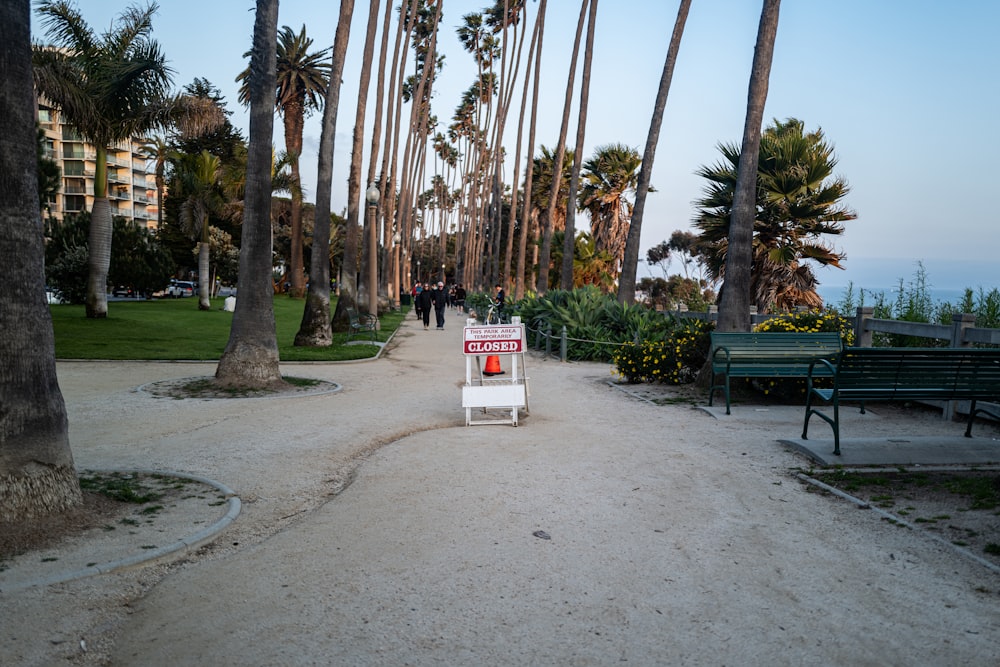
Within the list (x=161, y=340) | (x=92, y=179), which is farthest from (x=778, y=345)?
(x=92, y=179)

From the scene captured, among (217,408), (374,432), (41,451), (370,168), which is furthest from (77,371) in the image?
(370,168)

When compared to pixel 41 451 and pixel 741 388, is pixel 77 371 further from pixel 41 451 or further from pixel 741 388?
pixel 741 388

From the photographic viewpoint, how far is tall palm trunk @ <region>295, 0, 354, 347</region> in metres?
19.5

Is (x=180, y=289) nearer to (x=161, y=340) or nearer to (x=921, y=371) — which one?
(x=161, y=340)

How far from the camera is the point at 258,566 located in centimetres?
458

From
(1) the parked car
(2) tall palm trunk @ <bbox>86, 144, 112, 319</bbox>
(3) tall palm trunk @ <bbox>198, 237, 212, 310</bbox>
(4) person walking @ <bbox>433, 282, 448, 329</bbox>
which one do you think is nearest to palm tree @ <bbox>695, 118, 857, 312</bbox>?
(4) person walking @ <bbox>433, 282, 448, 329</bbox>

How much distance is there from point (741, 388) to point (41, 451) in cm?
933

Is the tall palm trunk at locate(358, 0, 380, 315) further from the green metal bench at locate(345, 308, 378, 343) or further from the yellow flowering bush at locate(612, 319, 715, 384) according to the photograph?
the yellow flowering bush at locate(612, 319, 715, 384)

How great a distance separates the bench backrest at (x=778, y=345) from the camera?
1075cm

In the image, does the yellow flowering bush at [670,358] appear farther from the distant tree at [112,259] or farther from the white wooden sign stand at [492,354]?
the distant tree at [112,259]

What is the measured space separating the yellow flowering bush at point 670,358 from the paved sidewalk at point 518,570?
460 cm

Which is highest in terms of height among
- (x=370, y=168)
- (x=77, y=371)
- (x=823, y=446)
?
(x=370, y=168)

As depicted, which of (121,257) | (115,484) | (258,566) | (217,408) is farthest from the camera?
(121,257)

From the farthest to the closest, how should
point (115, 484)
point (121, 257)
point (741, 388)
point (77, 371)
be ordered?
point (121, 257), point (77, 371), point (741, 388), point (115, 484)
